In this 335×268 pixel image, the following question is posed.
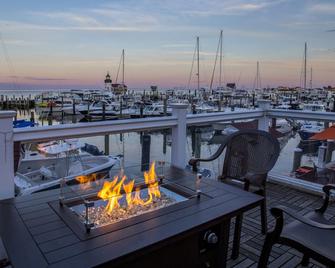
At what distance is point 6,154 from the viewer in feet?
7.11

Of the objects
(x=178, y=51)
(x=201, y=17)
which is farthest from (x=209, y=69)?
(x=201, y=17)

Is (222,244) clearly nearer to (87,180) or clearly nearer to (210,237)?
(210,237)

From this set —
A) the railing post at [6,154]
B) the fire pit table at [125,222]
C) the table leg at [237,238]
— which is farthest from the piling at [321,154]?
the railing post at [6,154]

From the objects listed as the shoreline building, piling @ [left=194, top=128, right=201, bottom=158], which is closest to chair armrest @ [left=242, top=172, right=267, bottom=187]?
piling @ [left=194, top=128, right=201, bottom=158]

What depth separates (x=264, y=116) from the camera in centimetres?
406

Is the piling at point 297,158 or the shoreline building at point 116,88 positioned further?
the shoreline building at point 116,88

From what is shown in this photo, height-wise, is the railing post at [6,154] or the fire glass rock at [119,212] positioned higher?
the railing post at [6,154]

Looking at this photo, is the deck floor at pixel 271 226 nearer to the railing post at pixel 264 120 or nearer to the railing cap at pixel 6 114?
the railing post at pixel 264 120

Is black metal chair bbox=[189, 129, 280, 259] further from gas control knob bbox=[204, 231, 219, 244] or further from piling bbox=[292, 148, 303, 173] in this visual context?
piling bbox=[292, 148, 303, 173]

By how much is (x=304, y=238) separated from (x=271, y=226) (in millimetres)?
1117

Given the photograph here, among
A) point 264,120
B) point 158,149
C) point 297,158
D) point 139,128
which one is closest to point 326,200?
point 139,128

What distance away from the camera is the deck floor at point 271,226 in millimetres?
2270

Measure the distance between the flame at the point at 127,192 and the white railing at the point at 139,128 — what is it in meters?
0.68

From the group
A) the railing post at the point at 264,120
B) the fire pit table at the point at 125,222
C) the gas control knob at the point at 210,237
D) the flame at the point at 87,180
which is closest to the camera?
the fire pit table at the point at 125,222
